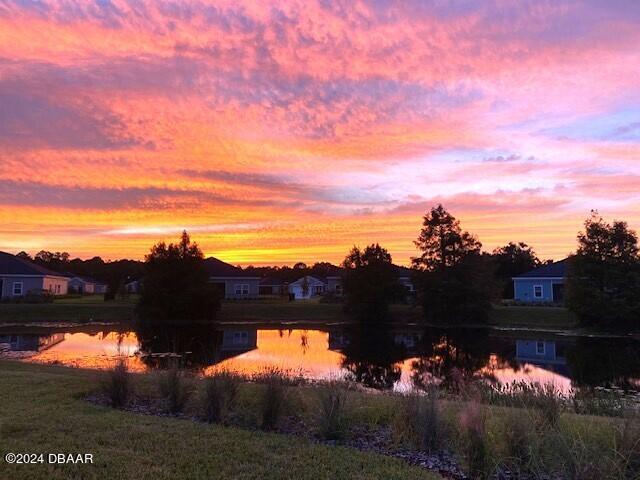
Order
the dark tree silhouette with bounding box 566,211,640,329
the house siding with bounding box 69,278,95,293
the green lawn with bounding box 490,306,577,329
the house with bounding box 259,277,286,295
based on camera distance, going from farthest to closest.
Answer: the house with bounding box 259,277,286,295, the house siding with bounding box 69,278,95,293, the green lawn with bounding box 490,306,577,329, the dark tree silhouette with bounding box 566,211,640,329

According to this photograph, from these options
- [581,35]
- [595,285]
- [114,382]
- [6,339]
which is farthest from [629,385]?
[6,339]

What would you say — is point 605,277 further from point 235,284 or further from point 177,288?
point 235,284

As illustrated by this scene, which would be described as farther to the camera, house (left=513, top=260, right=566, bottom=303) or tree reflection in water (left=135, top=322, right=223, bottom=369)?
house (left=513, top=260, right=566, bottom=303)

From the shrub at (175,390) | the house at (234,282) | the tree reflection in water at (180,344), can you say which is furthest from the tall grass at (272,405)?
the house at (234,282)

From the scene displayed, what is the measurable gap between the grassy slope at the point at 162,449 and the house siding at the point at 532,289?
51268 mm

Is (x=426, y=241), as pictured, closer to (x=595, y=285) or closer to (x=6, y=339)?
(x=595, y=285)

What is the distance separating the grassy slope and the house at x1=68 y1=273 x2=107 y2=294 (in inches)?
3163

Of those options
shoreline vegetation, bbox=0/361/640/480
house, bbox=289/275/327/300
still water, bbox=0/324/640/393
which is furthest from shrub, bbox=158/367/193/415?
house, bbox=289/275/327/300

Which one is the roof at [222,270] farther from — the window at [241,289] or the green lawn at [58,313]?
the green lawn at [58,313]

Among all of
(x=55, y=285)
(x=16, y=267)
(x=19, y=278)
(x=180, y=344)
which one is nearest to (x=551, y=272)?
(x=180, y=344)

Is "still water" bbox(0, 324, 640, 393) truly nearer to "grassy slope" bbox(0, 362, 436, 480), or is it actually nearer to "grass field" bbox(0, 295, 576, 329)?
"grass field" bbox(0, 295, 576, 329)

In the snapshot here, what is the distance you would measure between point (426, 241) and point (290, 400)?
43.0 m

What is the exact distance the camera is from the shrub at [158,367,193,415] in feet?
29.3

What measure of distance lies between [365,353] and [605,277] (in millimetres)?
22577
